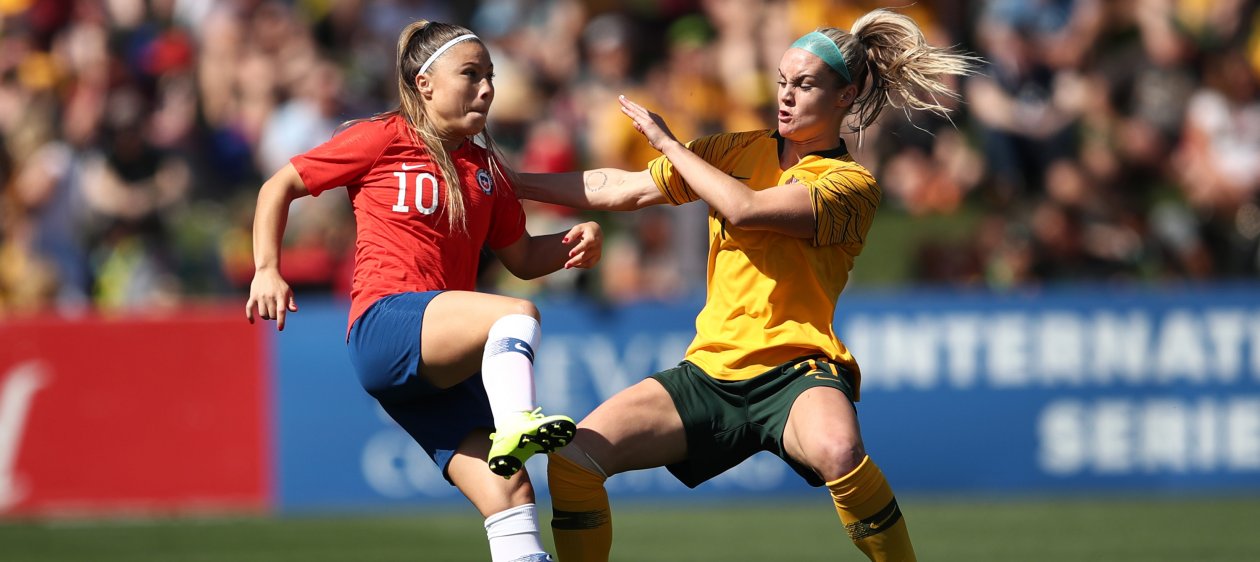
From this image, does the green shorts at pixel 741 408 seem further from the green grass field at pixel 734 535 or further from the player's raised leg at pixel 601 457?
the green grass field at pixel 734 535

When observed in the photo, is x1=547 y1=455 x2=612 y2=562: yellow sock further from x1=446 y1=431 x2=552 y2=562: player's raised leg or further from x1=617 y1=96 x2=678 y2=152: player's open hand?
x1=617 y1=96 x2=678 y2=152: player's open hand

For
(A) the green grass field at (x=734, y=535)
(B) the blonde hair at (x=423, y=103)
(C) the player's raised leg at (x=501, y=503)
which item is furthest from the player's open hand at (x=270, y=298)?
(A) the green grass field at (x=734, y=535)

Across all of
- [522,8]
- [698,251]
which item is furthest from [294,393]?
[522,8]

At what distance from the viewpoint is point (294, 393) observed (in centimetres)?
1054

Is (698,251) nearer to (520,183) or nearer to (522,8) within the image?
(522,8)

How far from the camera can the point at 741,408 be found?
208 inches

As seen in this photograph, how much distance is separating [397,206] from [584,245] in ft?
2.07

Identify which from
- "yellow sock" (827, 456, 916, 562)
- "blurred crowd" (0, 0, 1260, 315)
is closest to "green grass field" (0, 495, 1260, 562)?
"blurred crowd" (0, 0, 1260, 315)

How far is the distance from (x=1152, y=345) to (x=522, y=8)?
18.5ft

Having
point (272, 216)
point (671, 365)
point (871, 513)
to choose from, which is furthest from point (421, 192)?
point (671, 365)

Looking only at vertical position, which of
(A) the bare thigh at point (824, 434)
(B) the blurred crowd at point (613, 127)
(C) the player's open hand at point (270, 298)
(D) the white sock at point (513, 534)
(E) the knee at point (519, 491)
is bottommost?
(D) the white sock at point (513, 534)

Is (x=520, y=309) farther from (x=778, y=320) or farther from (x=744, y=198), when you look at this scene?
(x=778, y=320)

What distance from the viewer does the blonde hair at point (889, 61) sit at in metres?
5.41

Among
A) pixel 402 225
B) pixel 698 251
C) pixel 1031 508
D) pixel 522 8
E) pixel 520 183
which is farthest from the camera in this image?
pixel 522 8
